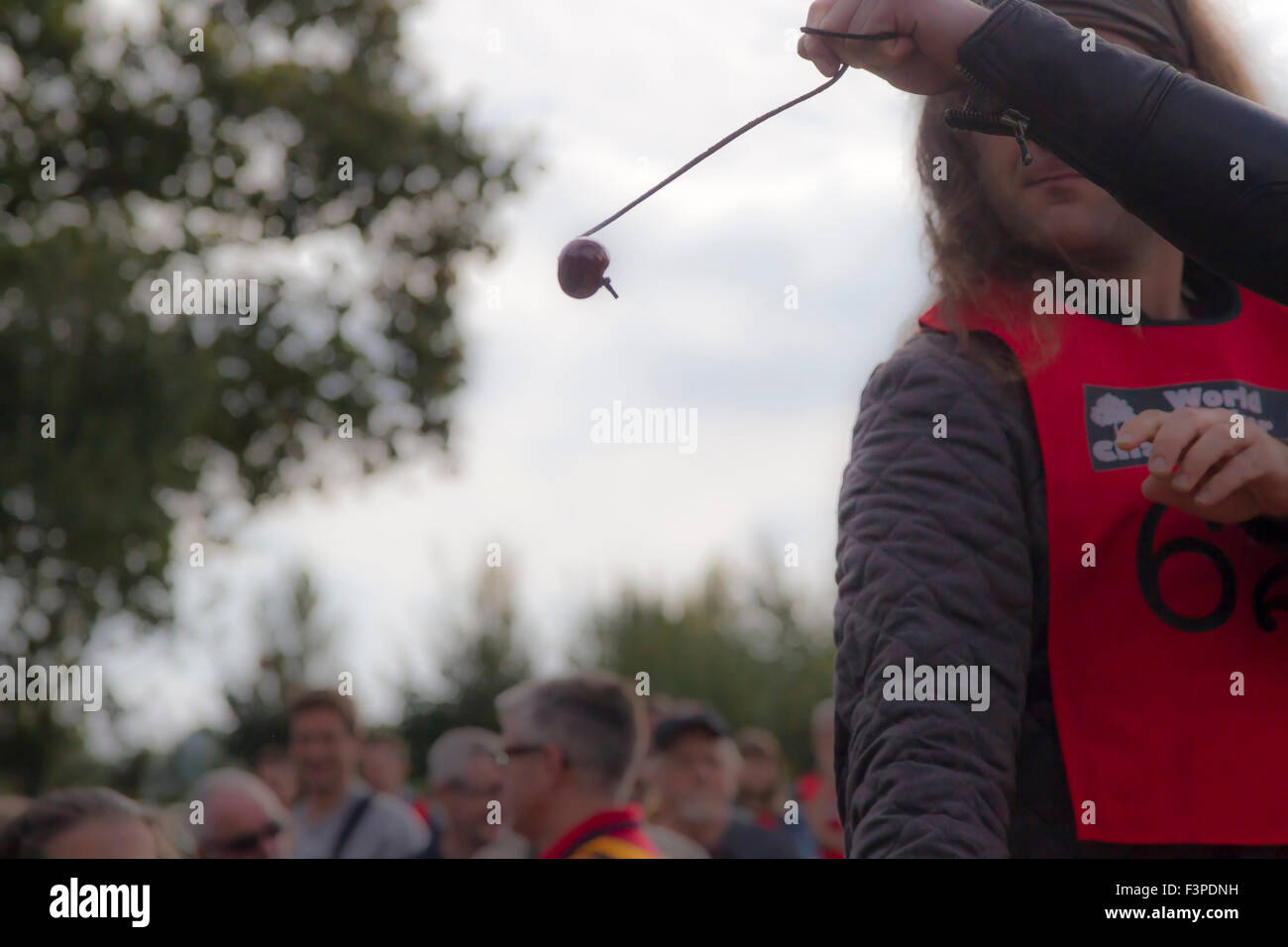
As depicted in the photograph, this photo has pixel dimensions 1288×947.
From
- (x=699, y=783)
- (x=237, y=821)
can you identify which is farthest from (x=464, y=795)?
(x=237, y=821)

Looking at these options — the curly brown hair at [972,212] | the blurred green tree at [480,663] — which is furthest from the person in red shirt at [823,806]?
the blurred green tree at [480,663]

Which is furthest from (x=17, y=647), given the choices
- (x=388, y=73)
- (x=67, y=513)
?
(x=388, y=73)

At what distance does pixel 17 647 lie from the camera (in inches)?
419

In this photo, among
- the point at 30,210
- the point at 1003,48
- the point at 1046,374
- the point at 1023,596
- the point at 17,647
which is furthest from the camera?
the point at 30,210

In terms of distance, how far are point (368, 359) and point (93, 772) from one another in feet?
15.7

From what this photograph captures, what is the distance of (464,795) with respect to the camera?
672 cm

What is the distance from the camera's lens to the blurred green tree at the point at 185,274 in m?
11.1

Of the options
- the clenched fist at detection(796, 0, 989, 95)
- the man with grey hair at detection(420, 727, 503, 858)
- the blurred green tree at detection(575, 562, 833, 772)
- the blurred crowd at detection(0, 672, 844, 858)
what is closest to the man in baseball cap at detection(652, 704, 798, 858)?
the blurred crowd at detection(0, 672, 844, 858)

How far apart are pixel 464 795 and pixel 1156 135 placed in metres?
5.98

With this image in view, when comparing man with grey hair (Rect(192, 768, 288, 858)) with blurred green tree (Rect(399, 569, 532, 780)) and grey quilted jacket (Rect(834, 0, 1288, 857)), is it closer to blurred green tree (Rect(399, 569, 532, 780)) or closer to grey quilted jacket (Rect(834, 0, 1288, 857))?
grey quilted jacket (Rect(834, 0, 1288, 857))

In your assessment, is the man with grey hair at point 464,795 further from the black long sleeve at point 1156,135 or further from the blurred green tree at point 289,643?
the blurred green tree at point 289,643

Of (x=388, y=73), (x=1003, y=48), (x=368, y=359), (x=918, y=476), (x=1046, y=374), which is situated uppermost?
(x=388, y=73)

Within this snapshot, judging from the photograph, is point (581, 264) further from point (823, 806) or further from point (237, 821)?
point (823, 806)
